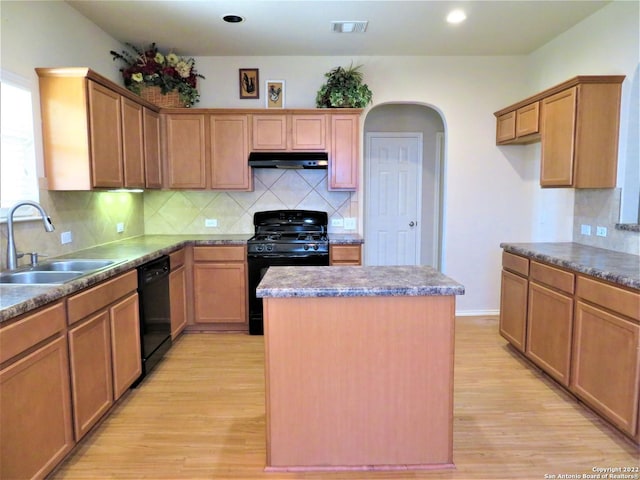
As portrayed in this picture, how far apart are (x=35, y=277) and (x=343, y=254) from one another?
2.47m

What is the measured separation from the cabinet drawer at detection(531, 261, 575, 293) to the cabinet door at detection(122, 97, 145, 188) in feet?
10.7

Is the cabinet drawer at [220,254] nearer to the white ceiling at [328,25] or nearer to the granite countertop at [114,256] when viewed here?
the granite countertop at [114,256]

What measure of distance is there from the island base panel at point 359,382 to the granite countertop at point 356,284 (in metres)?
0.05

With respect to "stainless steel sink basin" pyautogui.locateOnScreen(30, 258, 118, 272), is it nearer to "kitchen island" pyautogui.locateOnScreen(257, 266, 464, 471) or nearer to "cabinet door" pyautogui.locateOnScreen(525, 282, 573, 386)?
"kitchen island" pyautogui.locateOnScreen(257, 266, 464, 471)

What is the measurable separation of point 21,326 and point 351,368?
1.45 metres

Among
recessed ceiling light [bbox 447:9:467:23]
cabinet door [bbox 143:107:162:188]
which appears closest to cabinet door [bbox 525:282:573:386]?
recessed ceiling light [bbox 447:9:467:23]

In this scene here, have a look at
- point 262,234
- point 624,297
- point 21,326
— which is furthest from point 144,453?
point 624,297

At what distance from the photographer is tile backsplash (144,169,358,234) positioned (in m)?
4.50

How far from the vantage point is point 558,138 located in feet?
10.7

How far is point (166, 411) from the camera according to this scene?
2.65 m

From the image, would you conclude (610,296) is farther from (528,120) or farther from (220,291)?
(220,291)

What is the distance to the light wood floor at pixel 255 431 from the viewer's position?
6.81 ft

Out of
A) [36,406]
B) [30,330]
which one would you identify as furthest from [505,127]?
[36,406]

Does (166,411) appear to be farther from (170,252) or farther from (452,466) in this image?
(452,466)
